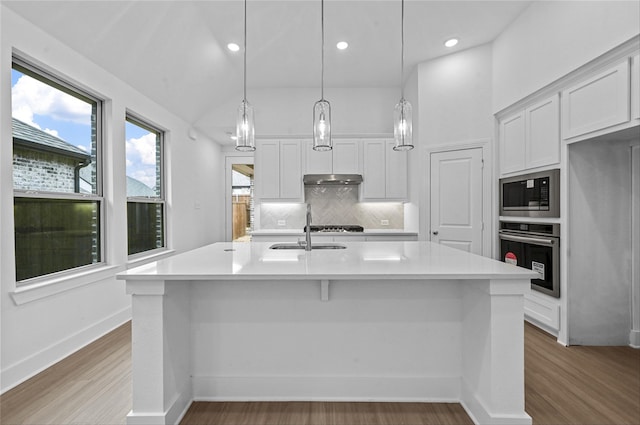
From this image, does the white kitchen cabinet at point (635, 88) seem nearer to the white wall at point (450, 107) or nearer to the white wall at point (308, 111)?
the white wall at point (450, 107)

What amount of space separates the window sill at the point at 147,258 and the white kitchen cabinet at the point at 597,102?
4.31 metres

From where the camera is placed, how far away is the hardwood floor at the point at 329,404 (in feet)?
5.58

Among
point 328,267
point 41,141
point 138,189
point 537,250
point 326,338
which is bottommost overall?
point 326,338

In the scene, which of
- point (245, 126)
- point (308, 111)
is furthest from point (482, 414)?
point (308, 111)

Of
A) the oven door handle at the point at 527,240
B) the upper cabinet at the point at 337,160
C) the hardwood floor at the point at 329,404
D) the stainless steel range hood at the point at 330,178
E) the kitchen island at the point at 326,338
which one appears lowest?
the hardwood floor at the point at 329,404

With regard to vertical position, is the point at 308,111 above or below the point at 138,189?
above

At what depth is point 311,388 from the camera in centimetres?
187

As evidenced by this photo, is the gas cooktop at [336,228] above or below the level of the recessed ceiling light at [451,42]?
below

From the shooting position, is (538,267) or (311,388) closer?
(311,388)

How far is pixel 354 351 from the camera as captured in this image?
1.87 m

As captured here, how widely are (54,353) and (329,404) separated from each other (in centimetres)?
214

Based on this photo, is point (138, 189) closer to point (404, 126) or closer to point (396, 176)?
point (404, 126)

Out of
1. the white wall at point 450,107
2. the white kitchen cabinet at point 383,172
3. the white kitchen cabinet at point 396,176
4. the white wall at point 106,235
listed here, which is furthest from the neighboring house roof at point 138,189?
the white wall at point 450,107

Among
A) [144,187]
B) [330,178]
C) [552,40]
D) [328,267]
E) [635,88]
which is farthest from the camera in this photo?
[330,178]
